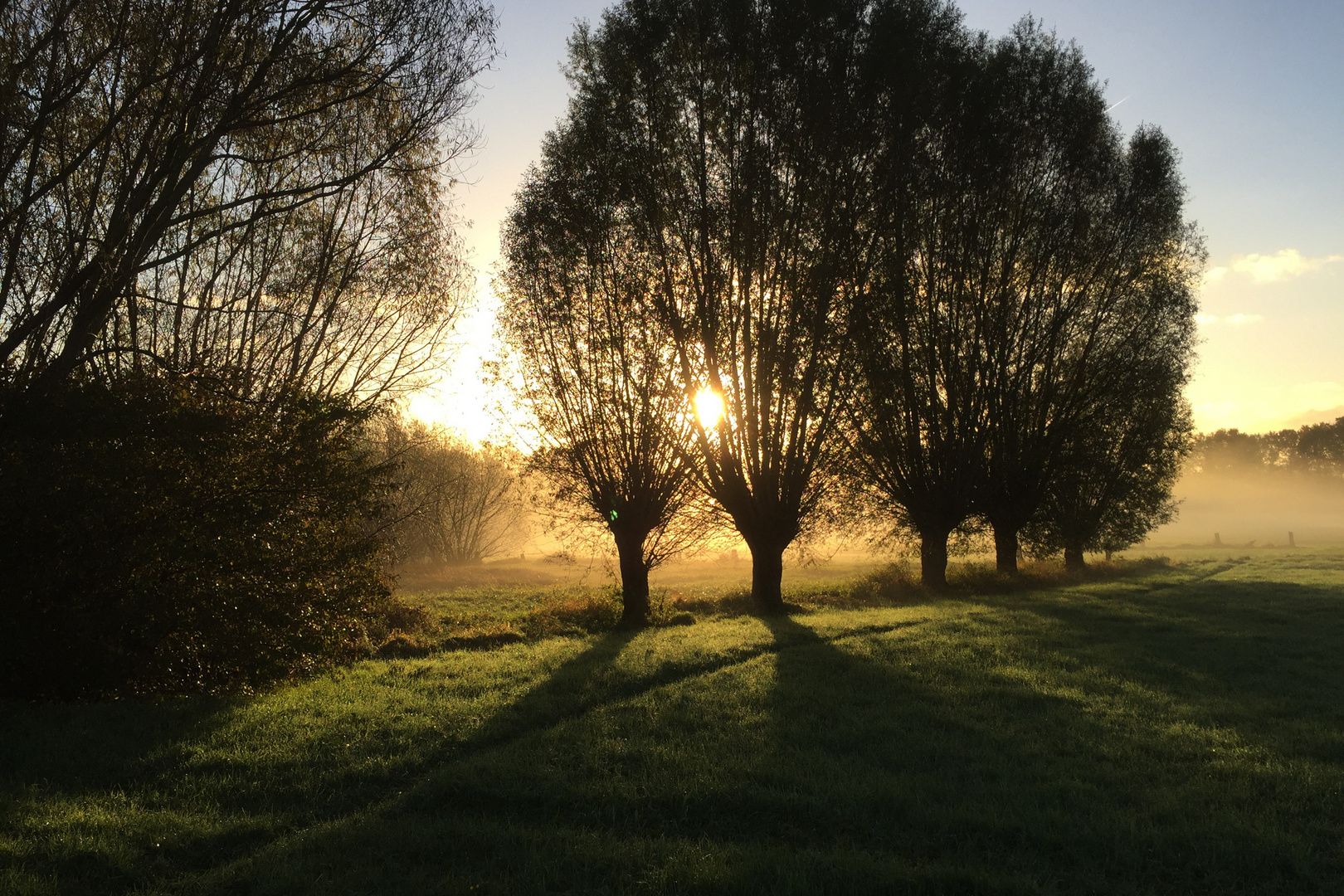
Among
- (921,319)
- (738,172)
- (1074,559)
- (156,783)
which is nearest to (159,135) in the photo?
(156,783)

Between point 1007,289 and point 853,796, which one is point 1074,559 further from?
point 853,796

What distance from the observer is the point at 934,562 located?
28.4 metres

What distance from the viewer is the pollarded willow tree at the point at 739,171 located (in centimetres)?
1922

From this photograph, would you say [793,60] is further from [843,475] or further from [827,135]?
[843,475]

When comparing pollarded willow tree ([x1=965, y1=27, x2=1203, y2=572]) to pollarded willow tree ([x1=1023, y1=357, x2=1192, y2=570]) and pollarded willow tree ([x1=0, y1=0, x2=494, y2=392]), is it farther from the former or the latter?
pollarded willow tree ([x1=0, y1=0, x2=494, y2=392])

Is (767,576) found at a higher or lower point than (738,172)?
lower

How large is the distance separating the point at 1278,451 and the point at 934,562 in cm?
13681

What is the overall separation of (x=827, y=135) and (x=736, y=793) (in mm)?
17397

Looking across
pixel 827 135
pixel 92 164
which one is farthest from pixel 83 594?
pixel 827 135

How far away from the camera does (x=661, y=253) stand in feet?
63.9

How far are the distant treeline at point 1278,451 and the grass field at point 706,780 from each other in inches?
4530

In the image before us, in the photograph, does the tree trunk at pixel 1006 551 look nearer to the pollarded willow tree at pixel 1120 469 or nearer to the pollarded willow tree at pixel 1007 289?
the pollarded willow tree at pixel 1007 289

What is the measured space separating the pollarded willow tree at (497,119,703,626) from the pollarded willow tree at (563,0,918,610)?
16.9 inches

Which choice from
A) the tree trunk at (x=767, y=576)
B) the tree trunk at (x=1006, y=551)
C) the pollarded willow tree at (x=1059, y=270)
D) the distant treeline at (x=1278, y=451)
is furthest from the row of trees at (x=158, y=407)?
the distant treeline at (x=1278, y=451)
